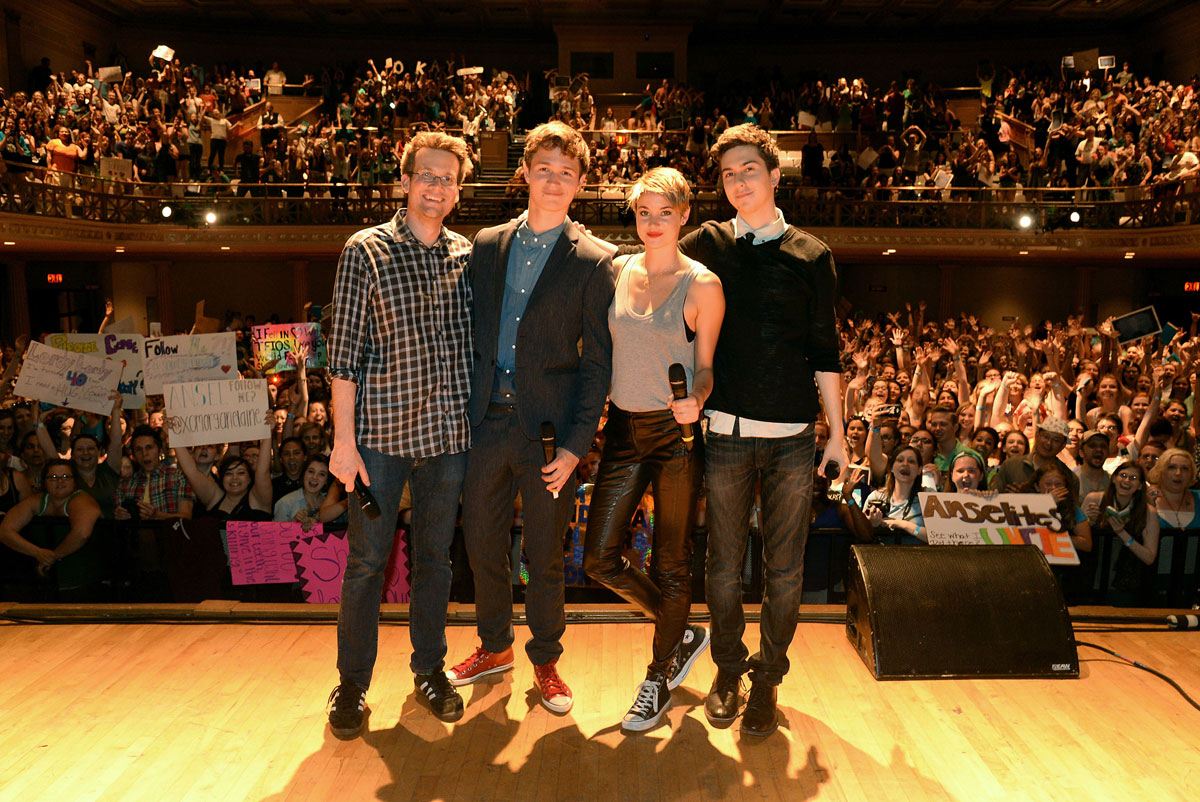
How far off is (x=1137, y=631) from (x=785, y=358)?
209 cm

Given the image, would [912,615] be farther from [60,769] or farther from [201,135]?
[201,135]

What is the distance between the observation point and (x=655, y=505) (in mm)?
2951

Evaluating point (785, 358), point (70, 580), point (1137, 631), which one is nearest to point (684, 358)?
point (785, 358)

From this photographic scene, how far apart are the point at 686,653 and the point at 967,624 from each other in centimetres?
Answer: 99

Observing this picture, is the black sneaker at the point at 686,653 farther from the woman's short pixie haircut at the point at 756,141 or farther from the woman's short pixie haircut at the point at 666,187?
the woman's short pixie haircut at the point at 756,141

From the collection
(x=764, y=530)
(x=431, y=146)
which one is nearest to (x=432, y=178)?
(x=431, y=146)

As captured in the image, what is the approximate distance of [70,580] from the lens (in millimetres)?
4215

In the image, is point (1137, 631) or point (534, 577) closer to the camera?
point (534, 577)

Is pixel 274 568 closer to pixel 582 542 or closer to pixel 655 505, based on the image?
→ pixel 582 542

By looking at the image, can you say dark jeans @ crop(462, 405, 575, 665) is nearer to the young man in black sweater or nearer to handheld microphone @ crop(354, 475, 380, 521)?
handheld microphone @ crop(354, 475, 380, 521)

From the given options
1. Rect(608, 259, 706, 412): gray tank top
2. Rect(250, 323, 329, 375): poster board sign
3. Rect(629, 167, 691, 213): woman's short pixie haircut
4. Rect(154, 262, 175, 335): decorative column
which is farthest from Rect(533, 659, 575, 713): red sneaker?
Rect(154, 262, 175, 335): decorative column

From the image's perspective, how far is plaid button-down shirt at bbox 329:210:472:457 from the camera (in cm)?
280

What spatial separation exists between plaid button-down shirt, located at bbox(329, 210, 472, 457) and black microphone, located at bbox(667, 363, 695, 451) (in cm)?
71

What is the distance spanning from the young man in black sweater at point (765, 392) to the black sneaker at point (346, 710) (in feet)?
3.70
